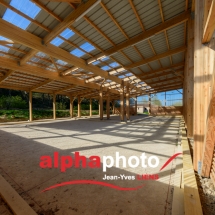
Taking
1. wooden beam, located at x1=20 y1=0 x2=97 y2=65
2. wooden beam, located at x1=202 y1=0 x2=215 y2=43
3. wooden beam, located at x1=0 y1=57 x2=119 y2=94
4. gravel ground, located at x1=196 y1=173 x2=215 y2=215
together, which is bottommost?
gravel ground, located at x1=196 y1=173 x2=215 y2=215

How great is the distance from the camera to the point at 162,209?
1722mm

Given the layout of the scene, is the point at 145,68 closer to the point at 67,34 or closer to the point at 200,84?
the point at 67,34

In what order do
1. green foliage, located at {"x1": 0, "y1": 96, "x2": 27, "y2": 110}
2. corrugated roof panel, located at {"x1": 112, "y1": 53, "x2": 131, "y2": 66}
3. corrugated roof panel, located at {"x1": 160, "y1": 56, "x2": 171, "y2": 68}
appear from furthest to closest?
1. green foliage, located at {"x1": 0, "y1": 96, "x2": 27, "y2": 110}
2. corrugated roof panel, located at {"x1": 160, "y1": 56, "x2": 171, "y2": 68}
3. corrugated roof panel, located at {"x1": 112, "y1": 53, "x2": 131, "y2": 66}

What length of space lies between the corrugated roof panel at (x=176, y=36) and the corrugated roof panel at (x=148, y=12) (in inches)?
52.8

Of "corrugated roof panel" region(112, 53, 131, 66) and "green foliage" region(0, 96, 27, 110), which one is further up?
"corrugated roof panel" region(112, 53, 131, 66)

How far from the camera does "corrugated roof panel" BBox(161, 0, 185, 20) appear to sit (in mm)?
4688

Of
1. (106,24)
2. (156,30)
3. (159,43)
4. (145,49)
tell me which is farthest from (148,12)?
(145,49)

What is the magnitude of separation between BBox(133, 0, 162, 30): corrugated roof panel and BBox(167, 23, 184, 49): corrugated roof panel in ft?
4.40

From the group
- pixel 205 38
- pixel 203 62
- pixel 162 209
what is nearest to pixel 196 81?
pixel 203 62

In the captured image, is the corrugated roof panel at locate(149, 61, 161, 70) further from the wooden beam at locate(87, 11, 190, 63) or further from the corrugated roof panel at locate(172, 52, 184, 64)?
the wooden beam at locate(87, 11, 190, 63)

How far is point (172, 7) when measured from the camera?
194 inches

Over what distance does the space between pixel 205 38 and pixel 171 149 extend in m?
3.38

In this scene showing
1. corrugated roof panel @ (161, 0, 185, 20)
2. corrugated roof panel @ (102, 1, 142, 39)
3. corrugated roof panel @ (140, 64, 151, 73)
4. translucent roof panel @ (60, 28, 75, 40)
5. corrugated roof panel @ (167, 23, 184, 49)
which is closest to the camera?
corrugated roof panel @ (102, 1, 142, 39)

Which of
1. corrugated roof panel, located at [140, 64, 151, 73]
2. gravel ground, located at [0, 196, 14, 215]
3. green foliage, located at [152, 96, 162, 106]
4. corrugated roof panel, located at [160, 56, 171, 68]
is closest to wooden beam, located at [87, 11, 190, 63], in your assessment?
corrugated roof panel, located at [160, 56, 171, 68]
